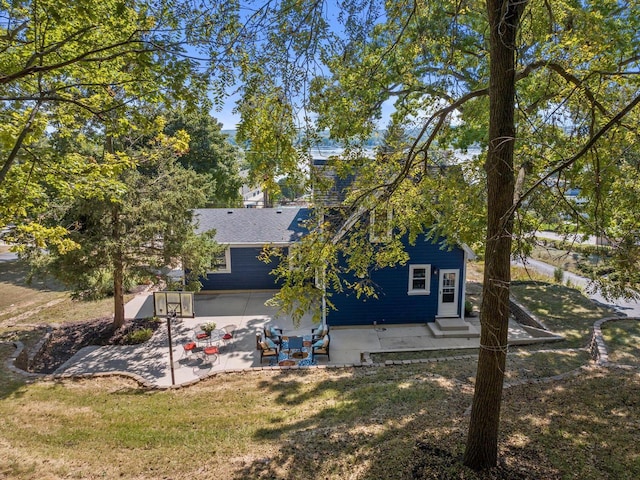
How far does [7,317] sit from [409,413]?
15034 mm

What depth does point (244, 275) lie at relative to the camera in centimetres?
1614

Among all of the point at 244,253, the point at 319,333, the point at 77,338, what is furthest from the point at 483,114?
the point at 77,338

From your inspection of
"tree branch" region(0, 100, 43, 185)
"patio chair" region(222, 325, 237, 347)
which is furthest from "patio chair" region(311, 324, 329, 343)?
"tree branch" region(0, 100, 43, 185)

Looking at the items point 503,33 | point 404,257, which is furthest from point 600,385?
point 503,33

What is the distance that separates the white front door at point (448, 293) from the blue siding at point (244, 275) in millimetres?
7111

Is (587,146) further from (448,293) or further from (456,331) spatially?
(448,293)

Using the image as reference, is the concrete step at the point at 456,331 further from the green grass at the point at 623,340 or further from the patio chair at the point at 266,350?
the patio chair at the point at 266,350

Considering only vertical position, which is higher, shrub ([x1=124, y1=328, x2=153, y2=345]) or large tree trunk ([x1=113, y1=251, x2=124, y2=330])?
large tree trunk ([x1=113, y1=251, x2=124, y2=330])

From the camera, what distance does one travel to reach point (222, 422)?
21.2ft

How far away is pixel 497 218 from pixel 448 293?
367 inches

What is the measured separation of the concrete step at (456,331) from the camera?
1164 centimetres

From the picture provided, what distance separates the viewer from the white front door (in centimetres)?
1236

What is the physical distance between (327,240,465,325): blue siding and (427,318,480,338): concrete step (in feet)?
1.50

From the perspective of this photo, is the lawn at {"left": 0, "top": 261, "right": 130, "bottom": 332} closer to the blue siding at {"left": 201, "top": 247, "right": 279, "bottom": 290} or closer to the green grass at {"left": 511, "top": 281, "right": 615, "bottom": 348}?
the blue siding at {"left": 201, "top": 247, "right": 279, "bottom": 290}
